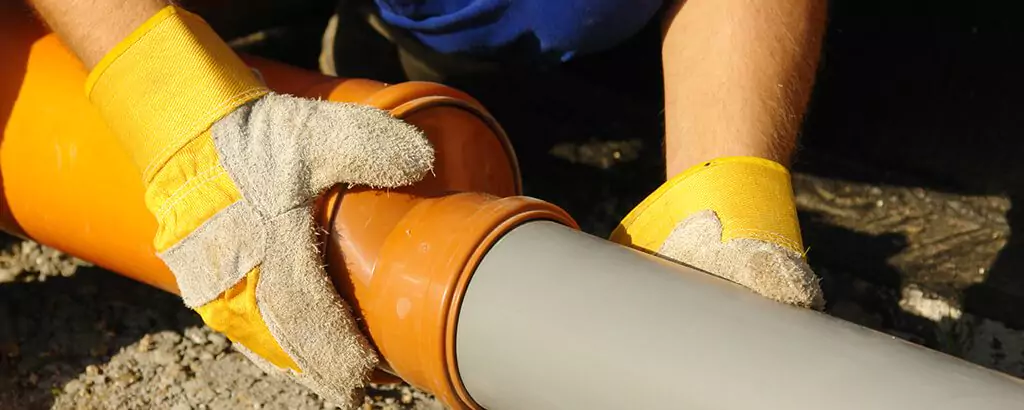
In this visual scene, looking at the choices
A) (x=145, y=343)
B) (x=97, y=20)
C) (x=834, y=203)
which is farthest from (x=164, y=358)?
(x=834, y=203)

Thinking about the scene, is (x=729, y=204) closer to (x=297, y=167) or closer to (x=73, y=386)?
(x=297, y=167)

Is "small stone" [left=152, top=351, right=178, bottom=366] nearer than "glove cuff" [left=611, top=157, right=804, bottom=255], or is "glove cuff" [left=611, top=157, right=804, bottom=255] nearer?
"glove cuff" [left=611, top=157, right=804, bottom=255]

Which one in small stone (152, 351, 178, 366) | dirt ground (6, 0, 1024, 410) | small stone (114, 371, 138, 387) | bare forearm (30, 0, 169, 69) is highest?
bare forearm (30, 0, 169, 69)

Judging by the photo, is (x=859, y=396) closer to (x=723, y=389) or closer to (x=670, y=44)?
(x=723, y=389)

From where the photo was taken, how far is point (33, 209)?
131 cm

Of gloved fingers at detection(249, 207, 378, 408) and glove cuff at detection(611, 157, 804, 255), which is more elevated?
glove cuff at detection(611, 157, 804, 255)

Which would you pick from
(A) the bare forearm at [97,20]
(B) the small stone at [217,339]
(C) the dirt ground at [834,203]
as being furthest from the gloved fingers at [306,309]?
(B) the small stone at [217,339]

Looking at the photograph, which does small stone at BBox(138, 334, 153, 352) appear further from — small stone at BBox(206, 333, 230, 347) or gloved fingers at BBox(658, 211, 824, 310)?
gloved fingers at BBox(658, 211, 824, 310)

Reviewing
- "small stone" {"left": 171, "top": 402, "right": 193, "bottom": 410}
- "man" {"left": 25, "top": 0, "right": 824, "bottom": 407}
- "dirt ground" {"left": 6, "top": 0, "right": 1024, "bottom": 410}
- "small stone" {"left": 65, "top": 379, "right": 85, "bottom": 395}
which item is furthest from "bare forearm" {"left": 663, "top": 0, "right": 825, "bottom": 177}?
"small stone" {"left": 65, "top": 379, "right": 85, "bottom": 395}

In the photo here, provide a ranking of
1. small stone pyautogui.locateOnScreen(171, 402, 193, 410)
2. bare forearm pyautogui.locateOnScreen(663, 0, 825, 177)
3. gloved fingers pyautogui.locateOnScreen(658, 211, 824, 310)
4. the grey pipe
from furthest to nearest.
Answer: small stone pyautogui.locateOnScreen(171, 402, 193, 410) → bare forearm pyautogui.locateOnScreen(663, 0, 825, 177) → gloved fingers pyautogui.locateOnScreen(658, 211, 824, 310) → the grey pipe

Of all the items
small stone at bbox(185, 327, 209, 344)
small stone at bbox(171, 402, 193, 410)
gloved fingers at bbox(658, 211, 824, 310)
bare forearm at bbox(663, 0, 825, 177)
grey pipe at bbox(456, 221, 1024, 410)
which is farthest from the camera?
small stone at bbox(185, 327, 209, 344)

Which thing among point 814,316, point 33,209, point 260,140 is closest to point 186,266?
point 260,140

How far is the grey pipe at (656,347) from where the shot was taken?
74cm

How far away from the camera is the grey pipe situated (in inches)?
29.1
